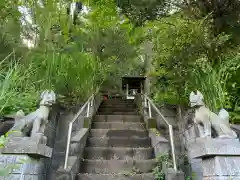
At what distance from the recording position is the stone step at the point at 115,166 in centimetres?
398

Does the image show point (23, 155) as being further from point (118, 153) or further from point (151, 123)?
point (151, 123)

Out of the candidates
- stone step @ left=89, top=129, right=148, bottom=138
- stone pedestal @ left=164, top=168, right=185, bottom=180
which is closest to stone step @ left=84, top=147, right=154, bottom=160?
stone step @ left=89, top=129, right=148, bottom=138

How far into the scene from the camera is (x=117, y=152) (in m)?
4.45

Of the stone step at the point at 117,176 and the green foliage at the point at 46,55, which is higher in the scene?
the green foliage at the point at 46,55

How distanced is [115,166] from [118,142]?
0.82 metres

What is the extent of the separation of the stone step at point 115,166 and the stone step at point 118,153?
0.82ft

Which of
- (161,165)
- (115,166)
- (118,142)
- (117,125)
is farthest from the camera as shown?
A: (117,125)

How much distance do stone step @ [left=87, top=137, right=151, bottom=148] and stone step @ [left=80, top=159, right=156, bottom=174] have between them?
65 cm

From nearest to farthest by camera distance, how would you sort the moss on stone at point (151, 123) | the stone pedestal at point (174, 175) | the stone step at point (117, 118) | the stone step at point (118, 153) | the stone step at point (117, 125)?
the stone pedestal at point (174, 175)
the stone step at point (118, 153)
the moss on stone at point (151, 123)
the stone step at point (117, 125)
the stone step at point (117, 118)

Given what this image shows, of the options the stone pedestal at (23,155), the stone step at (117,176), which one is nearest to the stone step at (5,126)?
the stone pedestal at (23,155)

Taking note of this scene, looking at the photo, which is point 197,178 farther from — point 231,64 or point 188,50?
point 188,50

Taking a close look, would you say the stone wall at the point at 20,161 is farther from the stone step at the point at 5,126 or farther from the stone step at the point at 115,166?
the stone step at the point at 5,126

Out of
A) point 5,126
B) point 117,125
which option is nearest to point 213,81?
point 117,125

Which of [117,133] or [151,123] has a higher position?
[151,123]
